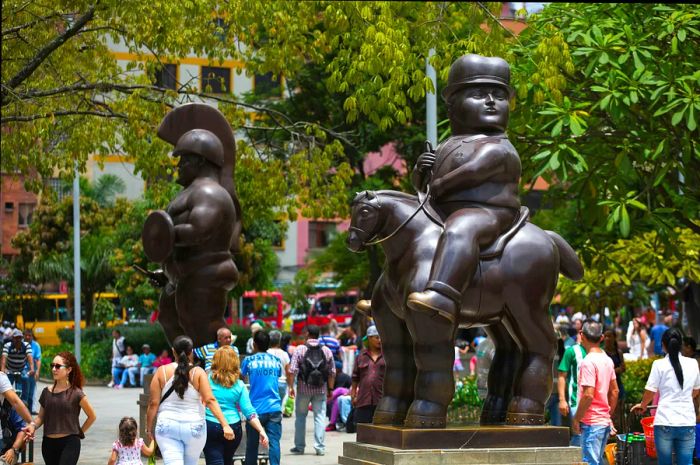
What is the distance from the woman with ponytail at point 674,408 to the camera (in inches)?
447

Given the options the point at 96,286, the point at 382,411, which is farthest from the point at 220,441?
the point at 96,286

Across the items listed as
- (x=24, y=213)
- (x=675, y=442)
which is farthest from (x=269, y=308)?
(x=675, y=442)

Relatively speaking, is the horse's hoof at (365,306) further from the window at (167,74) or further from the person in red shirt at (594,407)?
the window at (167,74)

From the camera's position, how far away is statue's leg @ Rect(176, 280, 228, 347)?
13.0 meters

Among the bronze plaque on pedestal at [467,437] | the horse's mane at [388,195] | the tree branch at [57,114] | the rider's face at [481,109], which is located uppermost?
the tree branch at [57,114]

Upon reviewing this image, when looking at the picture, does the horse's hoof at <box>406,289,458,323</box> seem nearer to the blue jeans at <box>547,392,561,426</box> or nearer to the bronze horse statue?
the bronze horse statue

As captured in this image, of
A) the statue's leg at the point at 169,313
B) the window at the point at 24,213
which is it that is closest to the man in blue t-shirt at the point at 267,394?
the statue's leg at the point at 169,313

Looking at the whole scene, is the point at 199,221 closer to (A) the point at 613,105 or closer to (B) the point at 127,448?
(B) the point at 127,448

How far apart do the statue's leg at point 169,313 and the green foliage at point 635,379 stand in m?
7.00

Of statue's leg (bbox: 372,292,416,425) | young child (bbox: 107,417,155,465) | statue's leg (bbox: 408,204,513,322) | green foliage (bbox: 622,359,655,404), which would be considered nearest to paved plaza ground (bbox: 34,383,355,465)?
green foliage (bbox: 622,359,655,404)

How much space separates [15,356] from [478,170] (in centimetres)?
1459

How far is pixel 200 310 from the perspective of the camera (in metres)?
13.0

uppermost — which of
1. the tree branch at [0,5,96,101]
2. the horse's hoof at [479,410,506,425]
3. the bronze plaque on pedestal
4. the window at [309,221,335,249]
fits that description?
the window at [309,221,335,249]

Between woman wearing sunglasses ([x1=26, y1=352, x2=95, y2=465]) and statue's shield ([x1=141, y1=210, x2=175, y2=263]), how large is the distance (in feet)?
6.81
